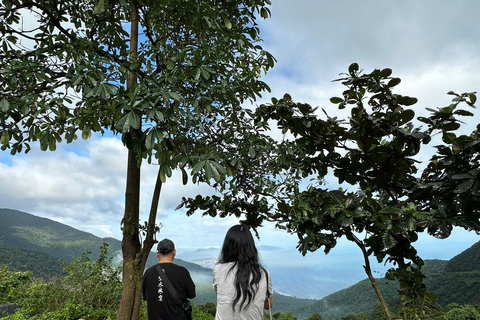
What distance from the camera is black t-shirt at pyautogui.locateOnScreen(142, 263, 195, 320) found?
111 inches

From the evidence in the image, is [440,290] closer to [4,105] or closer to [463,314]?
[463,314]

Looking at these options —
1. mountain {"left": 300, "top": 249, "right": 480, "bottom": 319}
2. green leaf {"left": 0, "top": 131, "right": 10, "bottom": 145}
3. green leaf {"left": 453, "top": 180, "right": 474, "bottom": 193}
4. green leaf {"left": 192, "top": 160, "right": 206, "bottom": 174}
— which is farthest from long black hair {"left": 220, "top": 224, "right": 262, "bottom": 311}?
mountain {"left": 300, "top": 249, "right": 480, "bottom": 319}

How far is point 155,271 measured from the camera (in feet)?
9.45

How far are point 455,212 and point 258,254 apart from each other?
1683mm

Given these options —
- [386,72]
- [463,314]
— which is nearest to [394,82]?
[386,72]

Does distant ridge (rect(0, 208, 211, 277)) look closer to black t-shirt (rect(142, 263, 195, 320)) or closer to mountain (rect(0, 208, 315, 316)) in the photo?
mountain (rect(0, 208, 315, 316))

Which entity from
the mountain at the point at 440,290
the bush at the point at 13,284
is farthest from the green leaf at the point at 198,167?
the bush at the point at 13,284

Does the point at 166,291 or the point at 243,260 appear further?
the point at 166,291

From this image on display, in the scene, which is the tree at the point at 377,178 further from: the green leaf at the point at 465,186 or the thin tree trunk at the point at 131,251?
the thin tree trunk at the point at 131,251

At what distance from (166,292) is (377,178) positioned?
2171mm

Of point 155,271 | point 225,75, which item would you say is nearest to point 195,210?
point 155,271

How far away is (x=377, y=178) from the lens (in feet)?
10.4

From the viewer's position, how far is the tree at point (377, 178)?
2631 millimetres

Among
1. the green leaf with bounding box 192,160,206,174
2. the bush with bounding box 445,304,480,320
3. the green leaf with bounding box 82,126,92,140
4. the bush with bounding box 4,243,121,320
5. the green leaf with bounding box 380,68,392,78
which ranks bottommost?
the bush with bounding box 445,304,480,320
